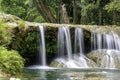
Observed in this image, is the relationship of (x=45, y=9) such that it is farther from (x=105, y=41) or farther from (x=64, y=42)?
(x=105, y=41)

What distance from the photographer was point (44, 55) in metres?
19.9

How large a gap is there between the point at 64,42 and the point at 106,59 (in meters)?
3.27

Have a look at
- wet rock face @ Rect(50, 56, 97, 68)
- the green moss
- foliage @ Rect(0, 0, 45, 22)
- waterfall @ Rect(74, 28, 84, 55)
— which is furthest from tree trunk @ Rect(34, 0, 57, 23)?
the green moss

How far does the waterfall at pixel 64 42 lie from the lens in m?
20.2

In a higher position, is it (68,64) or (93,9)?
(93,9)

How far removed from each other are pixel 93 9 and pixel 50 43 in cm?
1039

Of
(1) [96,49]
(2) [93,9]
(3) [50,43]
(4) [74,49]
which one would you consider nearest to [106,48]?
(1) [96,49]

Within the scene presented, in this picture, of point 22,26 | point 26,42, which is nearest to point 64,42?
point 26,42

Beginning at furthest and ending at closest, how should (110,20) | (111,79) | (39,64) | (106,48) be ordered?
(110,20) < (106,48) < (39,64) < (111,79)

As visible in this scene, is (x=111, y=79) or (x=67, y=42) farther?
(x=67, y=42)

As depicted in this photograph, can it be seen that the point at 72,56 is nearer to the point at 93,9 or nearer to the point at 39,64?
the point at 39,64

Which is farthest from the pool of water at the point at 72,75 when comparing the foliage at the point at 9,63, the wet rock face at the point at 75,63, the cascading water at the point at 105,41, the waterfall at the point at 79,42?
the cascading water at the point at 105,41

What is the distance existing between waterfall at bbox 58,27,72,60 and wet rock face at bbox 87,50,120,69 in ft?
6.62

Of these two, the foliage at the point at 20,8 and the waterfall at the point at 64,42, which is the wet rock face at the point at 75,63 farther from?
the foliage at the point at 20,8
